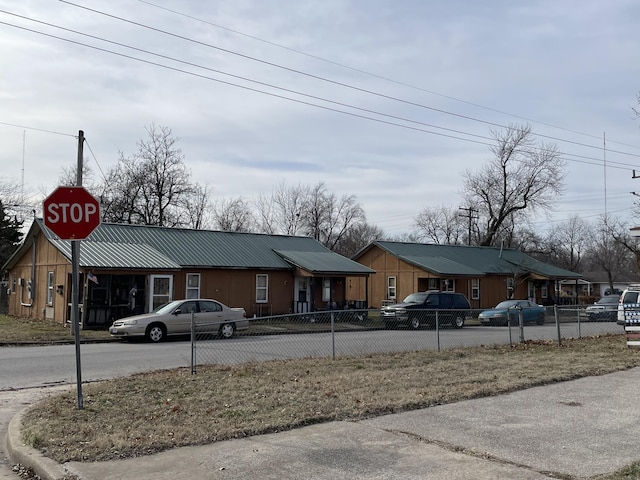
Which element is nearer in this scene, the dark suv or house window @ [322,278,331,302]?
the dark suv

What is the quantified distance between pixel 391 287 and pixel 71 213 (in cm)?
3429

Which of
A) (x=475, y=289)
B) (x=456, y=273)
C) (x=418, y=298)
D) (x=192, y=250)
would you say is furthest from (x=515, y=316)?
(x=475, y=289)

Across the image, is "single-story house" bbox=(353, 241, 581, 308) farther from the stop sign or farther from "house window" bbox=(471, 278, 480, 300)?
the stop sign

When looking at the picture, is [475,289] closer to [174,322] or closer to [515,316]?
[515,316]

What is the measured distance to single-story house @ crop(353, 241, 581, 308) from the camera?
39.7 meters

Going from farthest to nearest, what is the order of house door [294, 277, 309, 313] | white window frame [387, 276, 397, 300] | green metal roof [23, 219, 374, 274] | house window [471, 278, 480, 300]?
house window [471, 278, 480, 300], white window frame [387, 276, 397, 300], house door [294, 277, 309, 313], green metal roof [23, 219, 374, 274]

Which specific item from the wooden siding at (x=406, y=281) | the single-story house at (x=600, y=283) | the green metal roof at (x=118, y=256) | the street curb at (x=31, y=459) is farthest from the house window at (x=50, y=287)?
the single-story house at (x=600, y=283)

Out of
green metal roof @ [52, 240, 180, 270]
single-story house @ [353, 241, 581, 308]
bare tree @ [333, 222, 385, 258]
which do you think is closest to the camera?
green metal roof @ [52, 240, 180, 270]

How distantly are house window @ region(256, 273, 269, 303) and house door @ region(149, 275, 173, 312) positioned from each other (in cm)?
525

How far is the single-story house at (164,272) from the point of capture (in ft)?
85.3

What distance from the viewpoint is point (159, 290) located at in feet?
89.8

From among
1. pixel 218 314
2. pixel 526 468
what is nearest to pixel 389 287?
pixel 218 314

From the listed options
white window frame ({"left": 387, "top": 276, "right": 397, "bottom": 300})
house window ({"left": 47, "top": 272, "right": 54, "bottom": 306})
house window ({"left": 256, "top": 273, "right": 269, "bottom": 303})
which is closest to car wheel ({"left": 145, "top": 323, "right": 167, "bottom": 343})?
house window ({"left": 47, "top": 272, "right": 54, "bottom": 306})

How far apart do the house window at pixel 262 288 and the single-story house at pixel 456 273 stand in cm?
701
